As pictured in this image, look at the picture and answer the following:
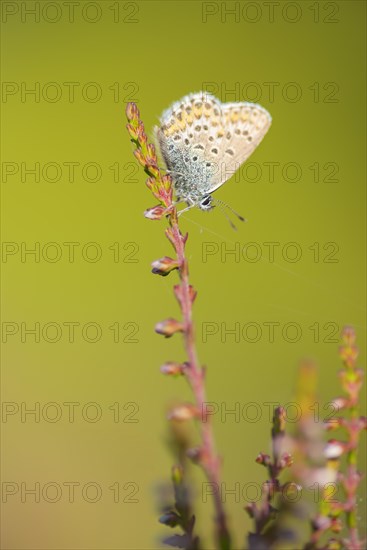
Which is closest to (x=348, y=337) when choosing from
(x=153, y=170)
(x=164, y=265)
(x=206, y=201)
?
(x=164, y=265)

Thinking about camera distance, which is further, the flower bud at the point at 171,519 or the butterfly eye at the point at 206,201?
the butterfly eye at the point at 206,201

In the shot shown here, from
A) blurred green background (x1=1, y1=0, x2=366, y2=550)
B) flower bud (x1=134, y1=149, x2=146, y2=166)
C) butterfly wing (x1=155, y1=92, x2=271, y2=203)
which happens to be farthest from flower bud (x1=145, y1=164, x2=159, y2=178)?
blurred green background (x1=1, y1=0, x2=366, y2=550)

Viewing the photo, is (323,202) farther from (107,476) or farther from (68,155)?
(107,476)

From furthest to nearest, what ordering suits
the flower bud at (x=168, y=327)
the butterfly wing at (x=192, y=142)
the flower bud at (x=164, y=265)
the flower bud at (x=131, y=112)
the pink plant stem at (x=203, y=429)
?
the butterfly wing at (x=192, y=142) < the flower bud at (x=131, y=112) < the flower bud at (x=164, y=265) < the flower bud at (x=168, y=327) < the pink plant stem at (x=203, y=429)

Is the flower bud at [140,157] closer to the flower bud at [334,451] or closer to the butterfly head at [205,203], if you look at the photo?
the flower bud at [334,451]

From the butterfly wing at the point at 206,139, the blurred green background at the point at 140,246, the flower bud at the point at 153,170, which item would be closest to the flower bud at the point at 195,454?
the flower bud at the point at 153,170

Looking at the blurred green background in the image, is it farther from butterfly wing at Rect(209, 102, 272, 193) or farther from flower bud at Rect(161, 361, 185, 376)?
flower bud at Rect(161, 361, 185, 376)
